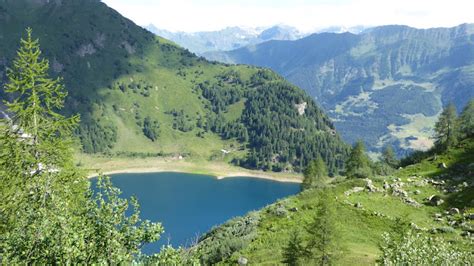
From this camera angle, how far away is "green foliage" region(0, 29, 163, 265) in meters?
17.0

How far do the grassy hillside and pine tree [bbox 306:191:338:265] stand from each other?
51.0 inches

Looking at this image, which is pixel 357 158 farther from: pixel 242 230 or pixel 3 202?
pixel 3 202

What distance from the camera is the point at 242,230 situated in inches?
2219

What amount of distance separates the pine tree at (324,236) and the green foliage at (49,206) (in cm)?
1918

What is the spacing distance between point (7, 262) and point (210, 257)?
3342 centimetres

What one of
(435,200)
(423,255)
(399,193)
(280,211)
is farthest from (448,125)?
(423,255)

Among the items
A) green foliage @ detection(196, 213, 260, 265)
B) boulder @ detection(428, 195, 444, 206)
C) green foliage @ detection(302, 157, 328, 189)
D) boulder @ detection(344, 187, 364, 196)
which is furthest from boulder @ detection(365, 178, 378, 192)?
green foliage @ detection(302, 157, 328, 189)

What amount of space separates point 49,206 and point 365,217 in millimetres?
43693

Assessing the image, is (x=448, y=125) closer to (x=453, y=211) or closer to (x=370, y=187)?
(x=370, y=187)

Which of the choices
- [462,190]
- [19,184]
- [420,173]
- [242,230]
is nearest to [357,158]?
[420,173]

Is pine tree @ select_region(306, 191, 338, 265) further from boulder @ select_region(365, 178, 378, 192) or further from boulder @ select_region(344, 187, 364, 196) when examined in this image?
boulder @ select_region(365, 178, 378, 192)

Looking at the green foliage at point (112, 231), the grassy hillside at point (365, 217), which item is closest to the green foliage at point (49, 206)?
the green foliage at point (112, 231)

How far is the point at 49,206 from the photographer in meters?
20.9

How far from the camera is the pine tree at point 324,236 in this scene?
36.3 metres
